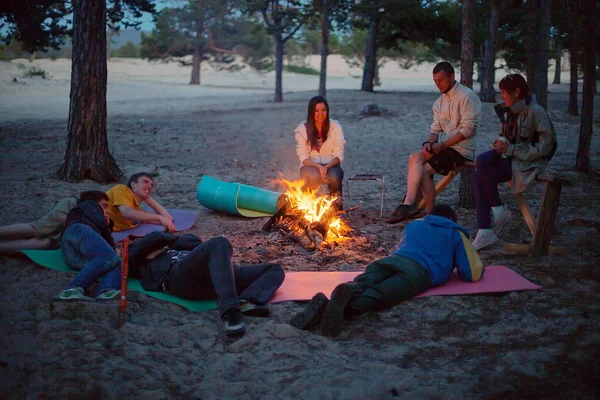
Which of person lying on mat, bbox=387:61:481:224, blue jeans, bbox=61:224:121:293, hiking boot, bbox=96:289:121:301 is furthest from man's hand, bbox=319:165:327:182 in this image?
hiking boot, bbox=96:289:121:301

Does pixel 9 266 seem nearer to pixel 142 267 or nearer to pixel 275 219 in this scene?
pixel 142 267

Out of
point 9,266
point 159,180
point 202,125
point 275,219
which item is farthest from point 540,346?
point 202,125

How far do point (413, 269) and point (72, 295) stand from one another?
2243mm

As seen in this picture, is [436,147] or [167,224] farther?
[436,147]

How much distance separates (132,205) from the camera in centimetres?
632

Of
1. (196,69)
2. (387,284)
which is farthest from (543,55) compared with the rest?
(196,69)

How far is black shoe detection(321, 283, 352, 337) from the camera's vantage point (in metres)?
4.03

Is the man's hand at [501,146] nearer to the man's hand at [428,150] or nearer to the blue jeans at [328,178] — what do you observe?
the man's hand at [428,150]

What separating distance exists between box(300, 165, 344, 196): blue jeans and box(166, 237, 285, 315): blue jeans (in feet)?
8.27

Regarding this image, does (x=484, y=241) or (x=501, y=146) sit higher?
(x=501, y=146)

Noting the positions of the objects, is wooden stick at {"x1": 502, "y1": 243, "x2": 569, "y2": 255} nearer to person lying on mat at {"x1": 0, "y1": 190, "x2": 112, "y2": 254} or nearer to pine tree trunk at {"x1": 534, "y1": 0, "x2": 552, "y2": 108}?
person lying on mat at {"x1": 0, "y1": 190, "x2": 112, "y2": 254}

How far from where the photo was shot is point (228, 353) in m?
3.80

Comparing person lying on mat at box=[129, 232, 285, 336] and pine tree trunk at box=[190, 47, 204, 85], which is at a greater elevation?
pine tree trunk at box=[190, 47, 204, 85]

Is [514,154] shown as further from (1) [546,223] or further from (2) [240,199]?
(2) [240,199]
